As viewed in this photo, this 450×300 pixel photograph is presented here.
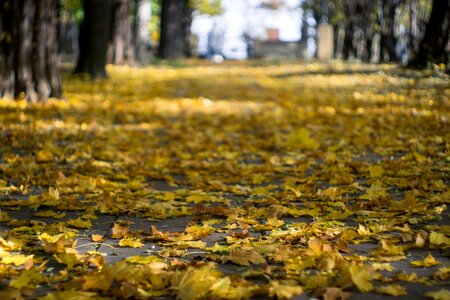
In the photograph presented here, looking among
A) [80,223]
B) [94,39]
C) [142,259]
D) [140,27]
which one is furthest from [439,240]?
[140,27]

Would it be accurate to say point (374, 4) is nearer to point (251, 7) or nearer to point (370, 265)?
point (370, 265)

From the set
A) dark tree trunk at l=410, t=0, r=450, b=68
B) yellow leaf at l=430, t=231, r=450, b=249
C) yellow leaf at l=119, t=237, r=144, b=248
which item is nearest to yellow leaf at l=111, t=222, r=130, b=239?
yellow leaf at l=119, t=237, r=144, b=248

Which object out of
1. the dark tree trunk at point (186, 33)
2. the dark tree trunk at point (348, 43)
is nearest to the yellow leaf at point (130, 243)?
the dark tree trunk at point (348, 43)

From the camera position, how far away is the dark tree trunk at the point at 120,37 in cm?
2153

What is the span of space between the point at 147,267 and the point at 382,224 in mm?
1488

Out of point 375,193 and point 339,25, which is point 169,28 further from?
point 375,193

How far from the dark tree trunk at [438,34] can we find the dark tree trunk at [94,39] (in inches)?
299

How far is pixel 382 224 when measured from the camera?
371cm

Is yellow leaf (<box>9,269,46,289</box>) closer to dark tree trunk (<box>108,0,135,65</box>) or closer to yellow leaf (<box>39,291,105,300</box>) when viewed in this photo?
yellow leaf (<box>39,291,105,300</box>)

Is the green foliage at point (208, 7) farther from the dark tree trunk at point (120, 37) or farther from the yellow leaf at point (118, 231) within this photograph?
the yellow leaf at point (118, 231)

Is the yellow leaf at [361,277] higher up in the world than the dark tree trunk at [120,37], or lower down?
lower down

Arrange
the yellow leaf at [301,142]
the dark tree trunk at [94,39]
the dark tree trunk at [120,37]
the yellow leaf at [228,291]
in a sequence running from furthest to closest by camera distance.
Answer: the dark tree trunk at [120,37] → the dark tree trunk at [94,39] → the yellow leaf at [301,142] → the yellow leaf at [228,291]

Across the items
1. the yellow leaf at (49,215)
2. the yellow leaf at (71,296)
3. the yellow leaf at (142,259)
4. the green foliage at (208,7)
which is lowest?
the yellow leaf at (49,215)

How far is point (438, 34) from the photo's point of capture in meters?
14.6
